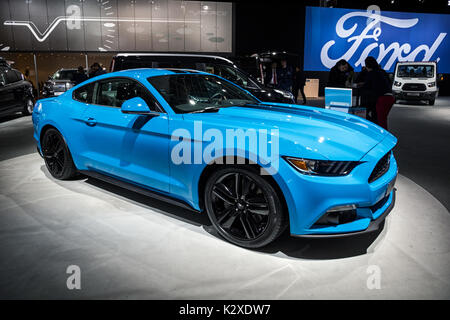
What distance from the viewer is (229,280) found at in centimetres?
271

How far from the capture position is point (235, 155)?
2.93 metres

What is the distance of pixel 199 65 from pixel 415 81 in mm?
11522

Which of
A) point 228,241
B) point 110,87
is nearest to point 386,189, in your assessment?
point 228,241

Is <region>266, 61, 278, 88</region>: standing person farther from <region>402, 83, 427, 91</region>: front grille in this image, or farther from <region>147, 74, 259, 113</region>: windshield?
<region>147, 74, 259, 113</region>: windshield

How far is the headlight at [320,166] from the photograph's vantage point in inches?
107

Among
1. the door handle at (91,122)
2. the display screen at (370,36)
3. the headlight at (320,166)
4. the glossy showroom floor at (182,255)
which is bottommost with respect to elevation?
the glossy showroom floor at (182,255)

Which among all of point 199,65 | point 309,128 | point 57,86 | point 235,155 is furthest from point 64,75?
point 309,128

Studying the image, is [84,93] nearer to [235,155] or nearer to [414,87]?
[235,155]

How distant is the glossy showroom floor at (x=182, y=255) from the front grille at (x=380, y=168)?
0.64 metres

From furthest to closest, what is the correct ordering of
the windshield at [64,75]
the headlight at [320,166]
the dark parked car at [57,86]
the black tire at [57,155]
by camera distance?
the windshield at [64,75] < the dark parked car at [57,86] < the black tire at [57,155] < the headlight at [320,166]

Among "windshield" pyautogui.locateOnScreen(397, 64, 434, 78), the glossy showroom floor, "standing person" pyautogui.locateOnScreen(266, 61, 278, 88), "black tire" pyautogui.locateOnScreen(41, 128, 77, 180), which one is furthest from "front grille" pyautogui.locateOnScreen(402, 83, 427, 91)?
"black tire" pyautogui.locateOnScreen(41, 128, 77, 180)

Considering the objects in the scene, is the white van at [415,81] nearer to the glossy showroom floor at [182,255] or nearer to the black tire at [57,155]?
the glossy showroom floor at [182,255]

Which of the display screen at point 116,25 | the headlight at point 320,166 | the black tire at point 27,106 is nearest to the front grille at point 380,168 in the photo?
the headlight at point 320,166
